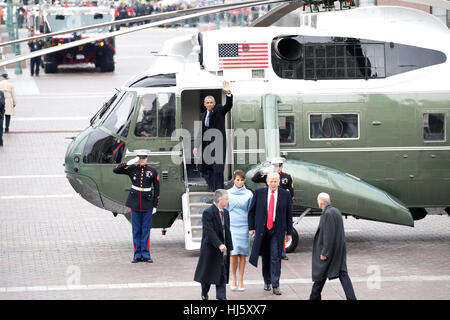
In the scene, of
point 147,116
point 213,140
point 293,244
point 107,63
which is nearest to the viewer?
point 293,244

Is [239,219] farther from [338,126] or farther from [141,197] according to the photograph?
[338,126]

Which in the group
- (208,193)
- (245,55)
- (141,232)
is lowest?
(141,232)

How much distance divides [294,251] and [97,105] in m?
18.8

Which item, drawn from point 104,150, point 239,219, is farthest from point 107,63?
point 239,219

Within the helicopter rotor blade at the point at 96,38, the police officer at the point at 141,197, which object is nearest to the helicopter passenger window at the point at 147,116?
the police officer at the point at 141,197

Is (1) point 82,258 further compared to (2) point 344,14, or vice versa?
(2) point 344,14

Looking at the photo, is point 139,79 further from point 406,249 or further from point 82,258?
point 406,249

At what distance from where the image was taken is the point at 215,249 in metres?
11.1

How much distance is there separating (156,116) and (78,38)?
28.6 meters

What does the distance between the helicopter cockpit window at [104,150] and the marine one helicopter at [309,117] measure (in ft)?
0.05

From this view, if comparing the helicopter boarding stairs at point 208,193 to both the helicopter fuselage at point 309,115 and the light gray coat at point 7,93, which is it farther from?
the light gray coat at point 7,93

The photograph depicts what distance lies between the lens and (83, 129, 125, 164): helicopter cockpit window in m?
14.8

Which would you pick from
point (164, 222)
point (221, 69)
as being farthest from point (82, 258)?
point (221, 69)
